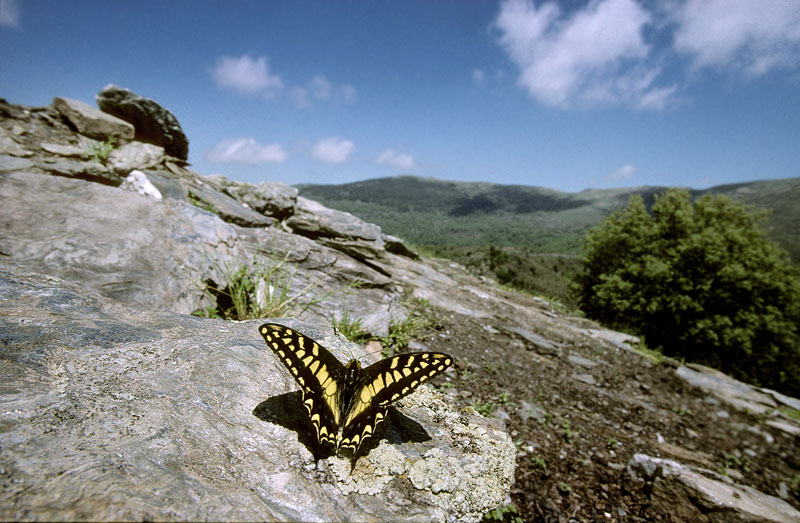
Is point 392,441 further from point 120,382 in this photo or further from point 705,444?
point 705,444

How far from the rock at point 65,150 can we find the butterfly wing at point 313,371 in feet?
25.4

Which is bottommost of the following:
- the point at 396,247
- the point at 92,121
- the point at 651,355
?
the point at 651,355

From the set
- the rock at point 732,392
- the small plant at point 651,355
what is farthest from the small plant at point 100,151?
the rock at point 732,392

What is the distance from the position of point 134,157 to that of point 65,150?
1.07 meters

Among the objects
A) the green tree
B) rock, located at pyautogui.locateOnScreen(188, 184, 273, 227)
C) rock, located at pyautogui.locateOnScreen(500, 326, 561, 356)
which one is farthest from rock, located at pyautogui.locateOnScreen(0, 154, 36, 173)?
the green tree

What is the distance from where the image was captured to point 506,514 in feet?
10.3

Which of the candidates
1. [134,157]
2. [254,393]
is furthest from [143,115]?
[254,393]

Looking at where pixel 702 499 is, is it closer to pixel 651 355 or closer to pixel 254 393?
pixel 254 393

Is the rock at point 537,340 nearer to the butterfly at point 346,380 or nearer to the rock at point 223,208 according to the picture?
the rock at point 223,208

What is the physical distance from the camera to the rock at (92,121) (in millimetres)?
7336

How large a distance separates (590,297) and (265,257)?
19.5m

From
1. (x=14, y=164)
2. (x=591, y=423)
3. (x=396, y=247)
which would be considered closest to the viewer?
(x=14, y=164)

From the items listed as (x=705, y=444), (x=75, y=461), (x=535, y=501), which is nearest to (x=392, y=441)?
(x=75, y=461)

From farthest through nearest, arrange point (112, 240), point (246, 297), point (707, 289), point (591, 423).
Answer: point (707, 289) → point (591, 423) → point (246, 297) → point (112, 240)
